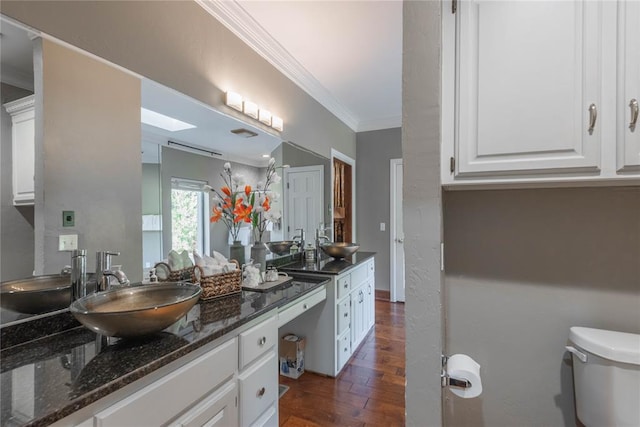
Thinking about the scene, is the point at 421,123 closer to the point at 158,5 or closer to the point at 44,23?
the point at 44,23

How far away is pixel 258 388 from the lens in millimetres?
1441

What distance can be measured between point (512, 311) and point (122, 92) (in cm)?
205

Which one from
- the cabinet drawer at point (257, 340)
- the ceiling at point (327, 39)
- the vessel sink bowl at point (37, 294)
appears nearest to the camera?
the vessel sink bowl at point (37, 294)

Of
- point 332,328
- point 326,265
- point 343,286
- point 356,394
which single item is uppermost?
point 326,265

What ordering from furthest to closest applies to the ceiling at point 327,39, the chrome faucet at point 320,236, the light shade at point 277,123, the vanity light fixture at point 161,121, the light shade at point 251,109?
the chrome faucet at point 320,236
the light shade at point 277,123
the light shade at point 251,109
the ceiling at point 327,39
the vanity light fixture at point 161,121

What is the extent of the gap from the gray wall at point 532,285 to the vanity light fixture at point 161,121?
159 cm

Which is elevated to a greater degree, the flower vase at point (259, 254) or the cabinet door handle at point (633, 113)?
the cabinet door handle at point (633, 113)

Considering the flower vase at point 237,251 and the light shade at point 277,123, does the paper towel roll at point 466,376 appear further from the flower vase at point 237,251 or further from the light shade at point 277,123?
the light shade at point 277,123

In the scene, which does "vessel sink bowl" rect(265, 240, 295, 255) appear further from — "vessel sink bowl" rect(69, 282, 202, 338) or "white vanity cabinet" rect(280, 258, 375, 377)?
"vessel sink bowl" rect(69, 282, 202, 338)

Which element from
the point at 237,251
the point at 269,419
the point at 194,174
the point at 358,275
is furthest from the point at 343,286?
the point at 194,174

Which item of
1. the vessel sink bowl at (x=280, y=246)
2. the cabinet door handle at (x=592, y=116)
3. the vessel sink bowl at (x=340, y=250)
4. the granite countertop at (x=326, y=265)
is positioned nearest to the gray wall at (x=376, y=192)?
the granite countertop at (x=326, y=265)

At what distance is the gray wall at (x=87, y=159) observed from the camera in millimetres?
1140

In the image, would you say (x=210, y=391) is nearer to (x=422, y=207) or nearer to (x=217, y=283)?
(x=217, y=283)

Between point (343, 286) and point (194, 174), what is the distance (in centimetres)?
150
